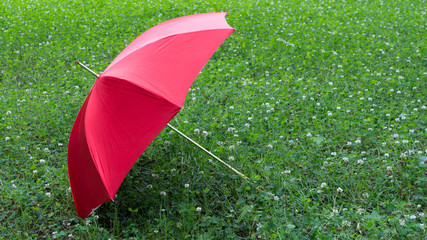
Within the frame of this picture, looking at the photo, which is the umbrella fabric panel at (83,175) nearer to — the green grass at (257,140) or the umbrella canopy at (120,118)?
the umbrella canopy at (120,118)

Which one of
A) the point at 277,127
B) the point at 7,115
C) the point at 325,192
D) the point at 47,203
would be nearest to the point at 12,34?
the point at 7,115

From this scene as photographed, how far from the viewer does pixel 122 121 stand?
8.48 feet

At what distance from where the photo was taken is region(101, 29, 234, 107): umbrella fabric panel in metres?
2.59

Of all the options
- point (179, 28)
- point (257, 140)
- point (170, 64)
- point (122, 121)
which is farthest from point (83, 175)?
point (257, 140)

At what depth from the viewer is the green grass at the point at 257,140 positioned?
2965mm

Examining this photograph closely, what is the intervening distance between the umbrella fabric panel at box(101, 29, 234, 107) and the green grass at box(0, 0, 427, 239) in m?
0.96

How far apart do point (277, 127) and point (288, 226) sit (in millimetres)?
1499

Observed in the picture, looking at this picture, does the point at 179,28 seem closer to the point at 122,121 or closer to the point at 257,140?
the point at 122,121

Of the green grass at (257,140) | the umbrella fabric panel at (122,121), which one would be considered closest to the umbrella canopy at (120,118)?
the umbrella fabric panel at (122,121)

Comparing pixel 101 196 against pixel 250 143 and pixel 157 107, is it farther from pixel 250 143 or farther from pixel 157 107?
pixel 250 143

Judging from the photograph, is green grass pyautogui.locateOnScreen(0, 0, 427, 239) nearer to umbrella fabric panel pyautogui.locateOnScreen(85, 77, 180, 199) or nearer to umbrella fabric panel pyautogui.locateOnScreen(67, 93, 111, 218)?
umbrella fabric panel pyautogui.locateOnScreen(67, 93, 111, 218)

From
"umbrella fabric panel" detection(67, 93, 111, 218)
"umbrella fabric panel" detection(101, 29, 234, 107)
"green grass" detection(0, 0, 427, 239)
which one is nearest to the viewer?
"umbrella fabric panel" detection(67, 93, 111, 218)

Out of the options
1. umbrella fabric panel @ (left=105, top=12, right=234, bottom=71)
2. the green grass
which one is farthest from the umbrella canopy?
the green grass

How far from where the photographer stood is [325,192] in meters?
3.18
